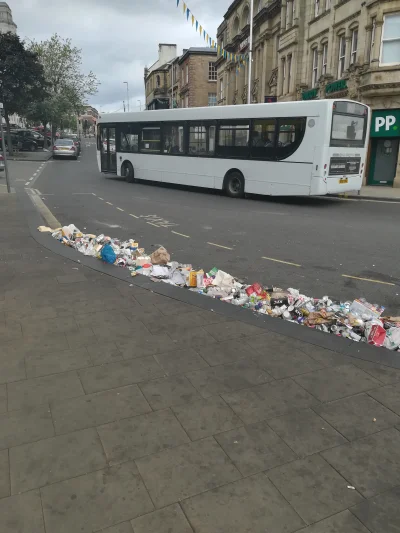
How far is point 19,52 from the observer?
113 feet

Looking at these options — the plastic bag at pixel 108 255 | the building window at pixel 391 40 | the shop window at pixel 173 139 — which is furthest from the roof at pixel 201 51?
the plastic bag at pixel 108 255

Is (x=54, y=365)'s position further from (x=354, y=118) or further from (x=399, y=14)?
(x=399, y=14)

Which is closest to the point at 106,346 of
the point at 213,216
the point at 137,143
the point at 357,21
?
the point at 213,216

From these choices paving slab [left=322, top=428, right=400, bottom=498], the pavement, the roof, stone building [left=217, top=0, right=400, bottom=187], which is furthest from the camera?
the roof

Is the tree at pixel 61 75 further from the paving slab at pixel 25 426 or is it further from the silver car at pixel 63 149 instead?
the paving slab at pixel 25 426

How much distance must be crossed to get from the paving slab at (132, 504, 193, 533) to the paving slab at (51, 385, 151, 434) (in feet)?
2.84

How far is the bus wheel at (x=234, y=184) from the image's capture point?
16.1m

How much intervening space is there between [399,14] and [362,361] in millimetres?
21022

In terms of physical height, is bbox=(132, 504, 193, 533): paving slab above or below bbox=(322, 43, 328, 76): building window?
below

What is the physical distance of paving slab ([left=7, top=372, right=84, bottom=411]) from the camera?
127 inches

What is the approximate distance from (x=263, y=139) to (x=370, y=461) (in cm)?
1344

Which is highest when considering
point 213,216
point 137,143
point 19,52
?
point 19,52

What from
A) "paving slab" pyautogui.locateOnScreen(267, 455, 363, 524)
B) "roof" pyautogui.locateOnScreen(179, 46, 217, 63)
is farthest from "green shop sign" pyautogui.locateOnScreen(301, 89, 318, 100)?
"roof" pyautogui.locateOnScreen(179, 46, 217, 63)

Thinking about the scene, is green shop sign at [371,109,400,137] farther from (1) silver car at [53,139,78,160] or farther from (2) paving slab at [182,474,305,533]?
(1) silver car at [53,139,78,160]
